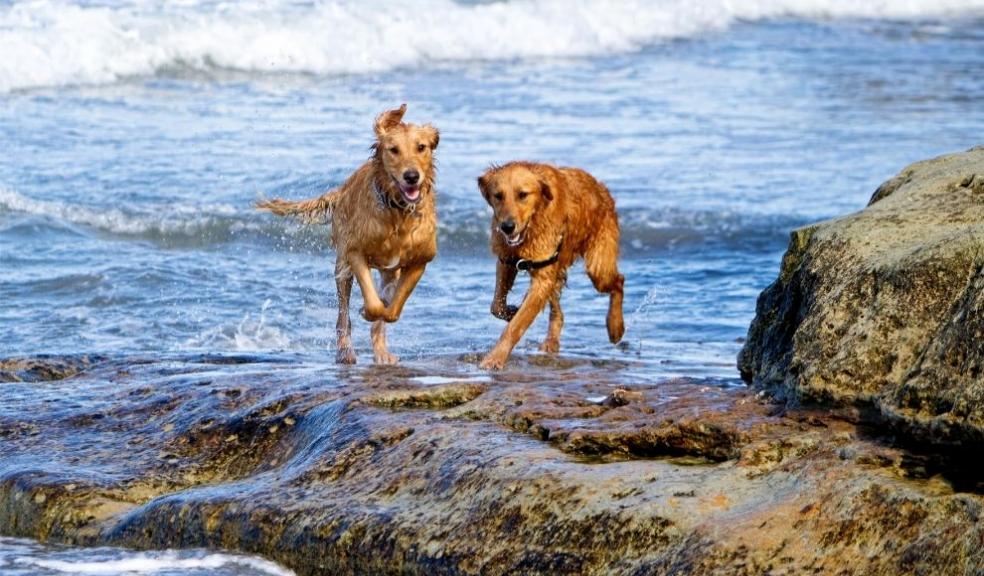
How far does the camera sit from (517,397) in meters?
6.08

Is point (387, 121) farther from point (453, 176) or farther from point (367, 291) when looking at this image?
point (453, 176)

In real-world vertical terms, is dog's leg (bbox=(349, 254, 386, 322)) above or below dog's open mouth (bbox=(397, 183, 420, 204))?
below

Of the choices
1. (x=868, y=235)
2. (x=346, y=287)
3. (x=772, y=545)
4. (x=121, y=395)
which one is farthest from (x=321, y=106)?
(x=772, y=545)

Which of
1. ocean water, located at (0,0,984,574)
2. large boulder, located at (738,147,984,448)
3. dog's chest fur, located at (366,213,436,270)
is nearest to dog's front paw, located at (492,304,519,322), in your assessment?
ocean water, located at (0,0,984,574)

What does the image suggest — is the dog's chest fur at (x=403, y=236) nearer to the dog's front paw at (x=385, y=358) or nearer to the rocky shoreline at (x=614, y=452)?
the dog's front paw at (x=385, y=358)

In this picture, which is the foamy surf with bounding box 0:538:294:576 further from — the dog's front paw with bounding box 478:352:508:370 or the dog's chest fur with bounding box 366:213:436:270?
the dog's chest fur with bounding box 366:213:436:270

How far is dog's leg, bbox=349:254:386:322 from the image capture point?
28.6 feet

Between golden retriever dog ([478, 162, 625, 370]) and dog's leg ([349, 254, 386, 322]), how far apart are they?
26.2 inches

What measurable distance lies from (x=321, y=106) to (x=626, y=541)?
17.5 metres

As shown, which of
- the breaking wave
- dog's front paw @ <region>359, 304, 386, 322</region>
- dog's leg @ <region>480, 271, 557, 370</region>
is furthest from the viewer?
the breaking wave

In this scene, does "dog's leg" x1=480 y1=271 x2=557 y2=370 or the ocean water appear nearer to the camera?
"dog's leg" x1=480 y1=271 x2=557 y2=370

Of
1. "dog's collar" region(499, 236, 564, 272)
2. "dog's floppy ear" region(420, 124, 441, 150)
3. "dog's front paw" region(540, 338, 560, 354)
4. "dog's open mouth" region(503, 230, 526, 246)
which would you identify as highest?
"dog's floppy ear" region(420, 124, 441, 150)

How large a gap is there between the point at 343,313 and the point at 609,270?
1.73m

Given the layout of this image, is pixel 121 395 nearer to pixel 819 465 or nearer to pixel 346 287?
pixel 346 287
